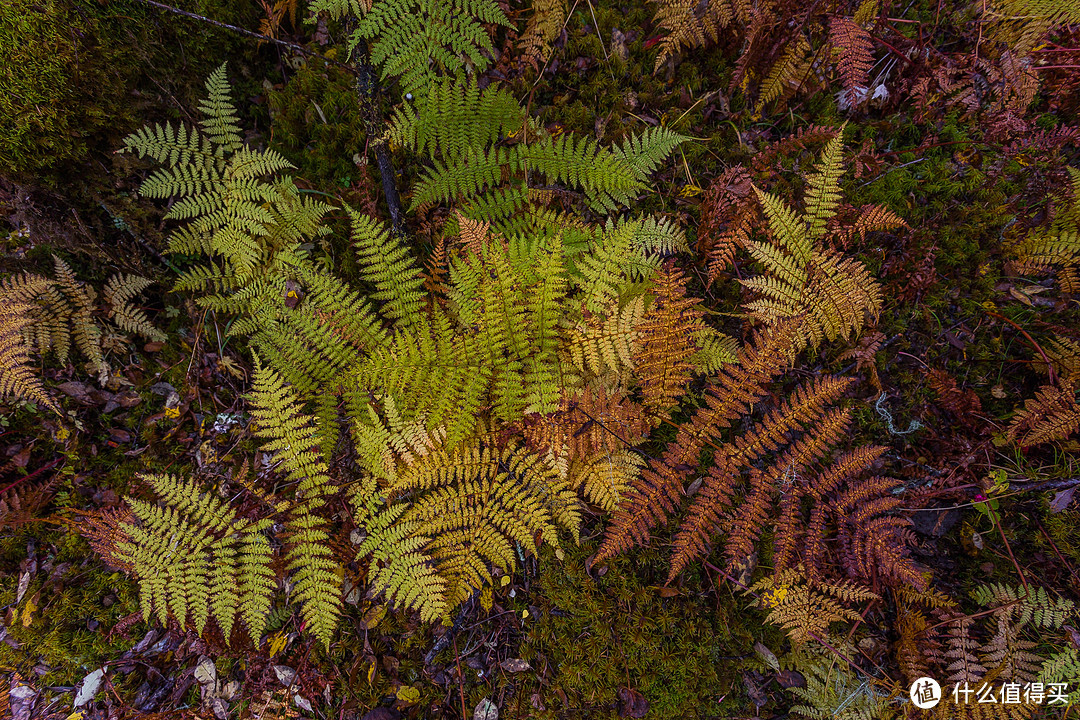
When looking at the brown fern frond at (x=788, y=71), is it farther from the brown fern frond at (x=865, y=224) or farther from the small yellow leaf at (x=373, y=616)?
the small yellow leaf at (x=373, y=616)

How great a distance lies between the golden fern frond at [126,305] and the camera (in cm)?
409

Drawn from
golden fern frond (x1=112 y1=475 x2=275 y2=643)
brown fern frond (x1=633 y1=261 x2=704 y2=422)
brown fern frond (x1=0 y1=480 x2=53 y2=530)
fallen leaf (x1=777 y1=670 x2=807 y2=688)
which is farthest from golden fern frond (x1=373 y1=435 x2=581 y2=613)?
brown fern frond (x1=0 y1=480 x2=53 y2=530)

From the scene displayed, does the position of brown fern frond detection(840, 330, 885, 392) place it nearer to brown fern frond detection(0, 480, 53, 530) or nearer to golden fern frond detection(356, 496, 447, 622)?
golden fern frond detection(356, 496, 447, 622)

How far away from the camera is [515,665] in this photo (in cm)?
368

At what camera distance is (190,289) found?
4.32 meters

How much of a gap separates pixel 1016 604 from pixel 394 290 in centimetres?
594

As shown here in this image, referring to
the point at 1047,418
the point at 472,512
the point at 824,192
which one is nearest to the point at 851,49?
the point at 824,192

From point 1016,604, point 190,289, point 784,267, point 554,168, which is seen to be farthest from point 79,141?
point 1016,604

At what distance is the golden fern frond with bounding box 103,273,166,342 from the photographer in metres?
4.09

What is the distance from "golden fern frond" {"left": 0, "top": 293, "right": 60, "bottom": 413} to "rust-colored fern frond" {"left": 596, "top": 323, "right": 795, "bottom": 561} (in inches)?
189

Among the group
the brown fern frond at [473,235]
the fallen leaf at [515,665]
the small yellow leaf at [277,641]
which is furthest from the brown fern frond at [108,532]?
the brown fern frond at [473,235]

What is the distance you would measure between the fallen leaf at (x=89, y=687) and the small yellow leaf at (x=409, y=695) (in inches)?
105

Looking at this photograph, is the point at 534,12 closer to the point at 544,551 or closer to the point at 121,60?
the point at 121,60

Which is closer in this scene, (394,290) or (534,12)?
(394,290)
